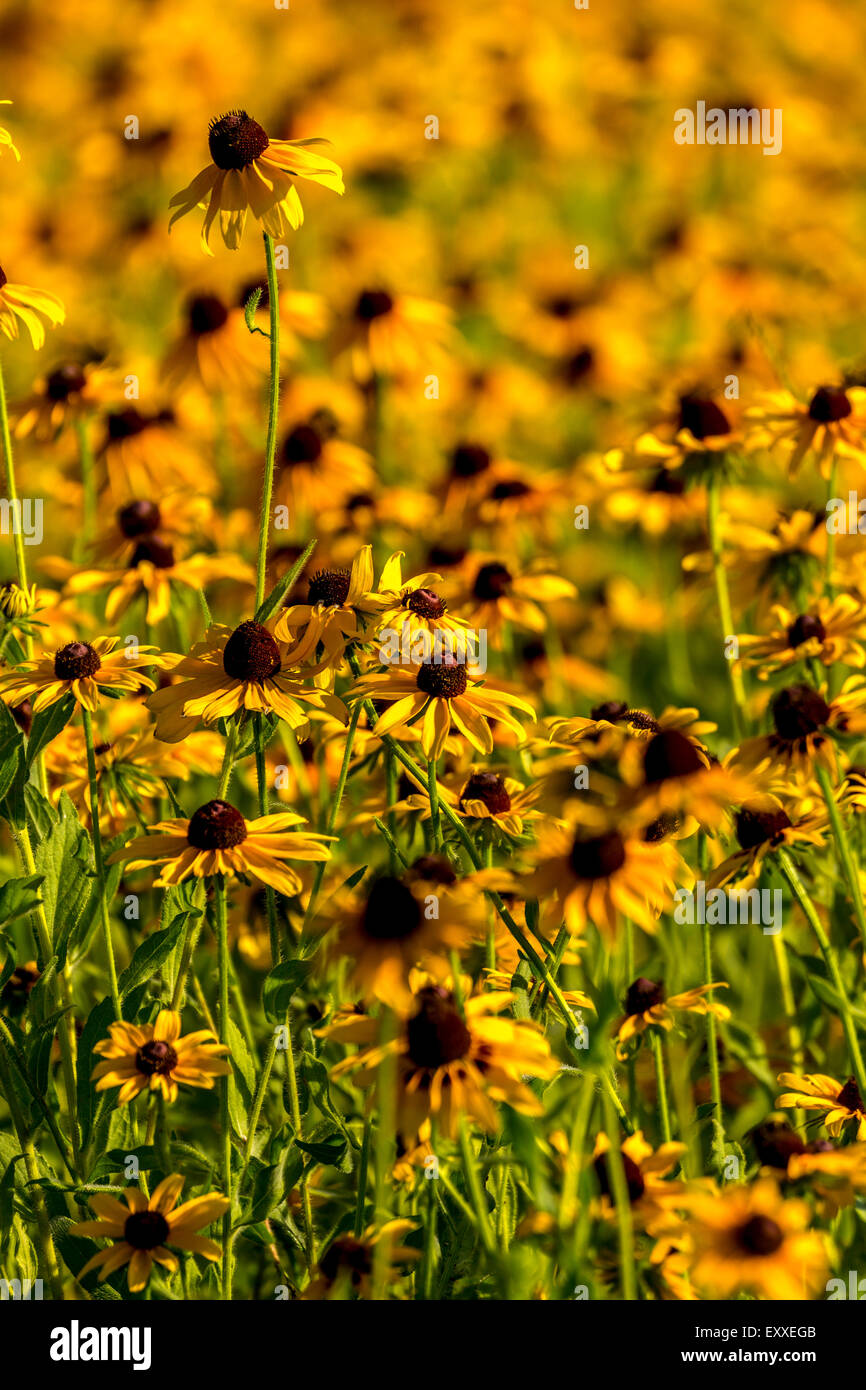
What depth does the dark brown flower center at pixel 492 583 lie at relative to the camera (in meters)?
3.01

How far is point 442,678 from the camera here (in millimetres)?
1863

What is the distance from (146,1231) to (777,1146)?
2.46 ft

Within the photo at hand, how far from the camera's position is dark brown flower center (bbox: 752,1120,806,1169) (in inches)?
67.3

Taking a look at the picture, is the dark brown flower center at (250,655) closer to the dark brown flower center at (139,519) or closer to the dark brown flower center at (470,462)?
the dark brown flower center at (139,519)

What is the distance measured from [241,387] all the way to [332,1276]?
251cm

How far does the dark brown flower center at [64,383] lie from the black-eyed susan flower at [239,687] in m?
1.58

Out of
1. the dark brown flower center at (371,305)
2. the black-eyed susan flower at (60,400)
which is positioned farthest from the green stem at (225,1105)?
the dark brown flower center at (371,305)

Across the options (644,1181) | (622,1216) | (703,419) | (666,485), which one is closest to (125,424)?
(666,485)

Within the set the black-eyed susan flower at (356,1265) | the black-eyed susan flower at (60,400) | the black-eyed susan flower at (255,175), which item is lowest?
the black-eyed susan flower at (356,1265)

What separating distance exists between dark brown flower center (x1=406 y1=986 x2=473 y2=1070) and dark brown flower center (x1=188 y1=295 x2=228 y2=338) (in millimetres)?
2694

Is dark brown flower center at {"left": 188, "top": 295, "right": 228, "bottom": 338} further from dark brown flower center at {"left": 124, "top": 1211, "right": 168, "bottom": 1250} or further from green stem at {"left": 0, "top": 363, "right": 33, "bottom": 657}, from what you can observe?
dark brown flower center at {"left": 124, "top": 1211, "right": 168, "bottom": 1250}

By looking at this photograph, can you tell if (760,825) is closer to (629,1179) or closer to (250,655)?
(629,1179)

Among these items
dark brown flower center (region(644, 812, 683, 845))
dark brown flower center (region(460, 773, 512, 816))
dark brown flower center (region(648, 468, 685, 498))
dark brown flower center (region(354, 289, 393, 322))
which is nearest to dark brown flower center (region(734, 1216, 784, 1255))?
dark brown flower center (region(644, 812, 683, 845))

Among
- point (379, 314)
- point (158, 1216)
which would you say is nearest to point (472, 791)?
point (158, 1216)
